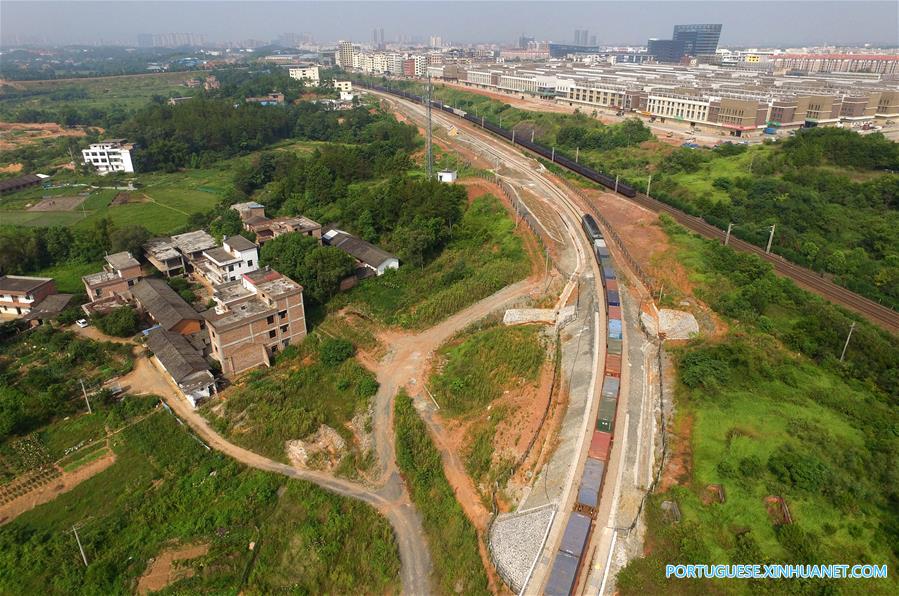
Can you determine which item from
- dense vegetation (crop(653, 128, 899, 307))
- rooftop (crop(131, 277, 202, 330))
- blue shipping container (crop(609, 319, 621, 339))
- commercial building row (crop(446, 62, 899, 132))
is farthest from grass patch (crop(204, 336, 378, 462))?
commercial building row (crop(446, 62, 899, 132))

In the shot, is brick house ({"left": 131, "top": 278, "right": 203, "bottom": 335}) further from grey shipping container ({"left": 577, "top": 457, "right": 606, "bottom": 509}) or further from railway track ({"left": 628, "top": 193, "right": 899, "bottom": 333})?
railway track ({"left": 628, "top": 193, "right": 899, "bottom": 333})

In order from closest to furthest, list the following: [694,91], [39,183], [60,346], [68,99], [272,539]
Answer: [272,539] → [60,346] → [39,183] → [694,91] → [68,99]

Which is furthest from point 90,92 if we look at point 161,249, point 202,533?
point 202,533

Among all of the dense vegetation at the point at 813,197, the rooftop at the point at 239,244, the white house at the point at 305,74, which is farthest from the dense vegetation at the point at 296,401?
the white house at the point at 305,74

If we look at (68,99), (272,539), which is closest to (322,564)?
(272,539)

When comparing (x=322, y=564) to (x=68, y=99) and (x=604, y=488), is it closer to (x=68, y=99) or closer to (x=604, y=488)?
(x=604, y=488)

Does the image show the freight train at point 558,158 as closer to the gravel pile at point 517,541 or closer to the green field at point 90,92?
the gravel pile at point 517,541

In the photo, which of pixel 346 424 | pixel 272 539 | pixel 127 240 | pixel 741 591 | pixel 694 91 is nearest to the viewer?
pixel 741 591
